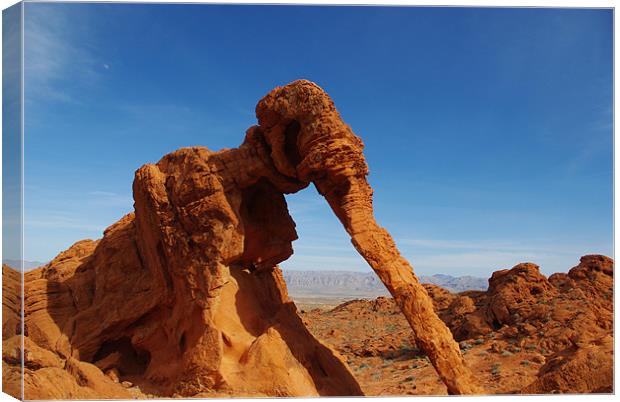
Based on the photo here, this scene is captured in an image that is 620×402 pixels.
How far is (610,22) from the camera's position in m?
12.1

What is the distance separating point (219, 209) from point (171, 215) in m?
1.83

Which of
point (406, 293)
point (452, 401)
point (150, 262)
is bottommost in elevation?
point (452, 401)

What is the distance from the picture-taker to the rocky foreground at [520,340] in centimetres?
1386

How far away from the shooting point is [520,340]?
78.3 ft

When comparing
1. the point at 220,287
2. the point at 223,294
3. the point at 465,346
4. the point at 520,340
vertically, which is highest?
the point at 220,287

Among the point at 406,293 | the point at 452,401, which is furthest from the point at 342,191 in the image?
the point at 452,401

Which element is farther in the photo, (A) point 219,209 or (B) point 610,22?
(A) point 219,209

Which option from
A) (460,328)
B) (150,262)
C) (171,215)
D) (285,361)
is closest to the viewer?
(285,361)

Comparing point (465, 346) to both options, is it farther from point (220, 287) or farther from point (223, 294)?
point (220, 287)

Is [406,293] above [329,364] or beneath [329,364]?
above

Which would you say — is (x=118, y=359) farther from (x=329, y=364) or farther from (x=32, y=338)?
(x=329, y=364)

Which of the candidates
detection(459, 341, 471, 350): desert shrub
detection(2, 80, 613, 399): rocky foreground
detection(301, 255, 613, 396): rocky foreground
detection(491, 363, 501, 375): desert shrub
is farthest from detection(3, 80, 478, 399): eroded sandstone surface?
detection(459, 341, 471, 350): desert shrub

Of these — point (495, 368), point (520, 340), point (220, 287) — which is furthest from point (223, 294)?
point (520, 340)

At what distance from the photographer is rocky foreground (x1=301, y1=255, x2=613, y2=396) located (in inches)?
546
